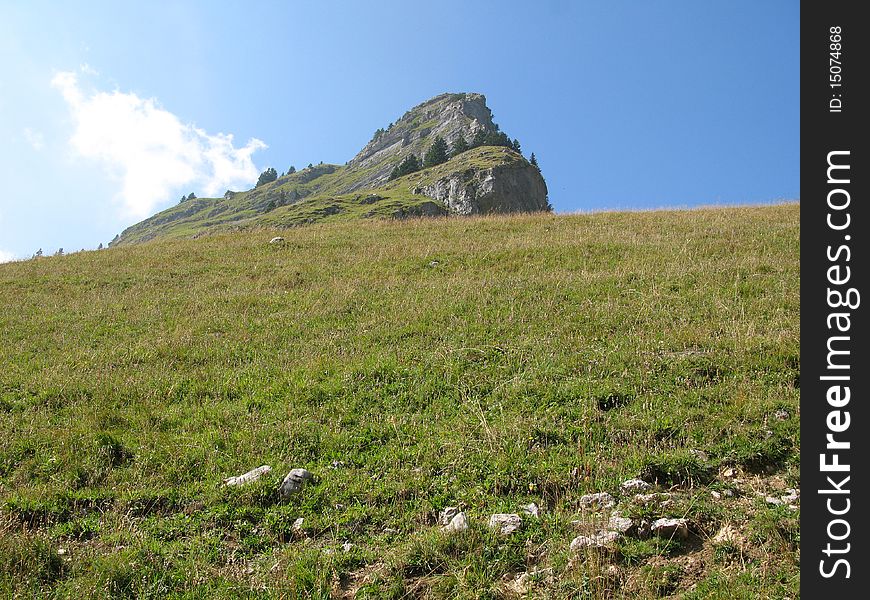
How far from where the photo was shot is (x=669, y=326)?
10.4 meters

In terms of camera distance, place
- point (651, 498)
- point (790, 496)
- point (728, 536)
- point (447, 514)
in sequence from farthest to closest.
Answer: point (447, 514) → point (651, 498) → point (790, 496) → point (728, 536)

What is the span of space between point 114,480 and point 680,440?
7.30 metres

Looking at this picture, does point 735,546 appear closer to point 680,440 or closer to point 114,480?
point 680,440

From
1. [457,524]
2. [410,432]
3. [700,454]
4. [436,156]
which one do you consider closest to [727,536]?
[700,454]

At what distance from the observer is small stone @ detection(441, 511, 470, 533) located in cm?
506

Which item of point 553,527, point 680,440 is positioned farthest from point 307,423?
point 680,440

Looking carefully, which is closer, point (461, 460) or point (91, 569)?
point (91, 569)

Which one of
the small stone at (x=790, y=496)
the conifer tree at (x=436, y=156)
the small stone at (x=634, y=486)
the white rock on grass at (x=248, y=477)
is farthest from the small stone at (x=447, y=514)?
the conifer tree at (x=436, y=156)

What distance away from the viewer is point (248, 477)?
21.4 ft

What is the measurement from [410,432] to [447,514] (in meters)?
2.03

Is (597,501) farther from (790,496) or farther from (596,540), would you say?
(790,496)

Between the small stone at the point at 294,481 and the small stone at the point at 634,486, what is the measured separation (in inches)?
147

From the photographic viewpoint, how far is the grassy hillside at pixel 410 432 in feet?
15.5
